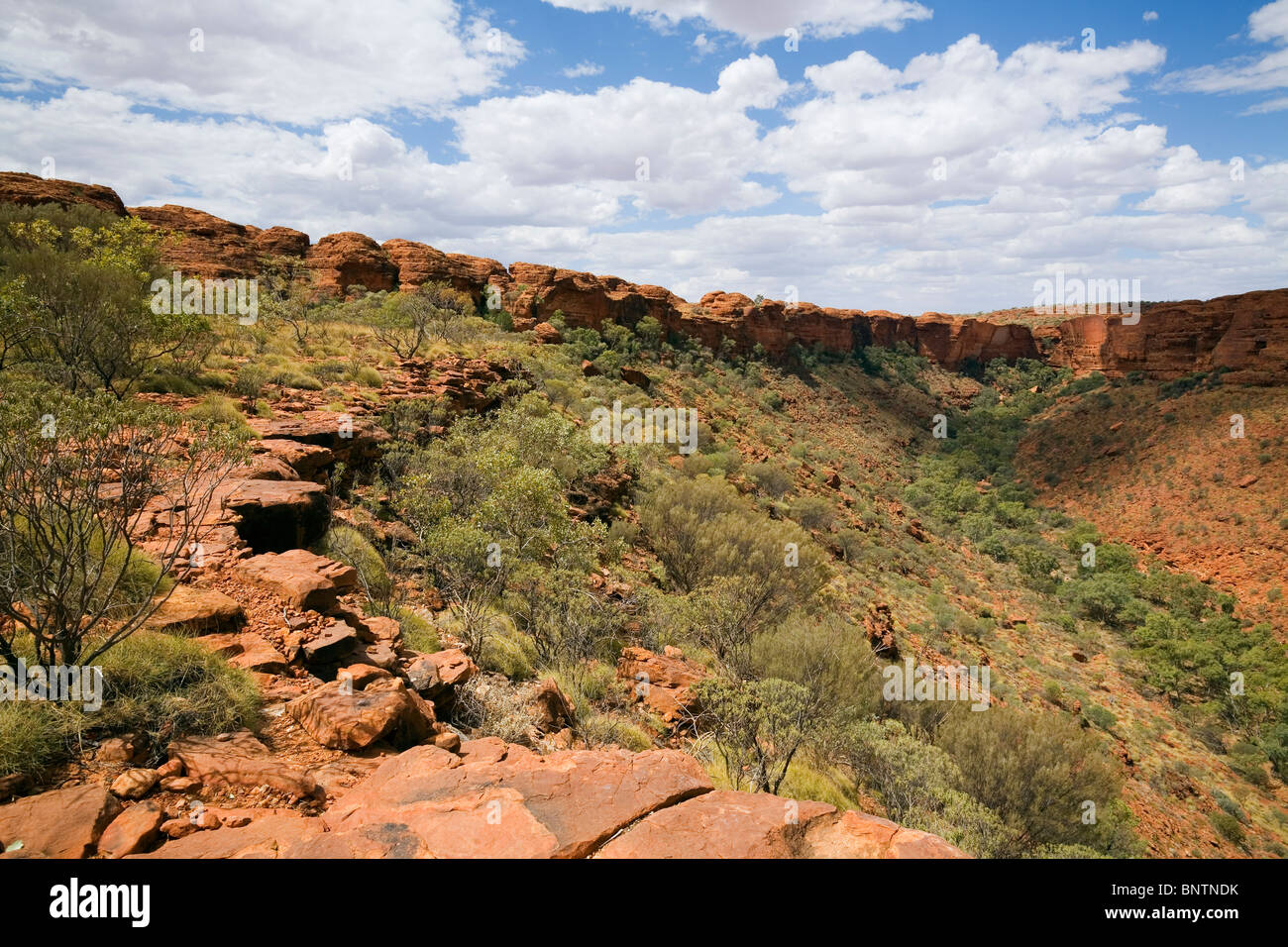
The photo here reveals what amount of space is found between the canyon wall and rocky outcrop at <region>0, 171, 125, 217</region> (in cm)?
5

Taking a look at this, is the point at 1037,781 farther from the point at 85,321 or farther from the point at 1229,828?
the point at 85,321

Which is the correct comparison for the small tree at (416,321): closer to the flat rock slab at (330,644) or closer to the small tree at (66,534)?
the small tree at (66,534)

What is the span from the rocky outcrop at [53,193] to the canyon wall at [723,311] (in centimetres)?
5

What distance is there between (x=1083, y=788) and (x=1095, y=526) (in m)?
27.7

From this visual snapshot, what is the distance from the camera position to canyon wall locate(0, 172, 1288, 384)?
2767cm

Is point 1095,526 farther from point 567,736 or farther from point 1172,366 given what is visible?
point 567,736

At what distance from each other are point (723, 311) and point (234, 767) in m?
47.5

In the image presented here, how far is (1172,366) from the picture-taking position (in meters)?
41.3

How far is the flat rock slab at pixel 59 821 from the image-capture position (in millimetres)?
2850

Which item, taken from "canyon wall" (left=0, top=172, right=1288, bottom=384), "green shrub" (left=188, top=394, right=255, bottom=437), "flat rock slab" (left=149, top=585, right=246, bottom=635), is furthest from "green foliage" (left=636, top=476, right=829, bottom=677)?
"canyon wall" (left=0, top=172, right=1288, bottom=384)

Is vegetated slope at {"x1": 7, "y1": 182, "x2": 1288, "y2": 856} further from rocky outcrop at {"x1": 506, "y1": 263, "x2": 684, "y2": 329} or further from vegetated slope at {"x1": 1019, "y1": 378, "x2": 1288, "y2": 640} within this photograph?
rocky outcrop at {"x1": 506, "y1": 263, "x2": 684, "y2": 329}

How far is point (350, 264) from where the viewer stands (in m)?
31.9

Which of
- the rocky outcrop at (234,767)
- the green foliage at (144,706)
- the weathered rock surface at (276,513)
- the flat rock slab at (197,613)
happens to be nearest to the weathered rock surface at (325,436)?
the weathered rock surface at (276,513)
